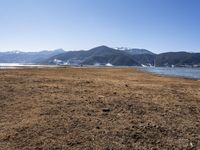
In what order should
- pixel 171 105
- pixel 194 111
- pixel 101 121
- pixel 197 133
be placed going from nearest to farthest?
pixel 197 133
pixel 101 121
pixel 194 111
pixel 171 105

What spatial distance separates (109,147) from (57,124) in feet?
9.55

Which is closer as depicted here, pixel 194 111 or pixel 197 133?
pixel 197 133

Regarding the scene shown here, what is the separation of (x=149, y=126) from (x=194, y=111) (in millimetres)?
4495

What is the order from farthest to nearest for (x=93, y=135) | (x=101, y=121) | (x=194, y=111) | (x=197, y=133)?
(x=194, y=111) → (x=101, y=121) → (x=197, y=133) → (x=93, y=135)

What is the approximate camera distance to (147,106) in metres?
16.2

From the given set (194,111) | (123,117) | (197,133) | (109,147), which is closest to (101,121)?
(123,117)

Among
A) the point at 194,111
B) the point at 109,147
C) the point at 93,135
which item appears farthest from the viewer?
the point at 194,111

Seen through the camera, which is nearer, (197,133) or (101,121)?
(197,133)

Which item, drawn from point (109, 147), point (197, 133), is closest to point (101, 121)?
point (109, 147)

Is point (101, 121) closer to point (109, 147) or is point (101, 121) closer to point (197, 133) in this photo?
point (109, 147)

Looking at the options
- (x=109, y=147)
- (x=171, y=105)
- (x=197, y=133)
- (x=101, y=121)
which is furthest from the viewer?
(x=171, y=105)

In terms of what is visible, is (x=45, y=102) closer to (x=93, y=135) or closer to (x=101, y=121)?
(x=101, y=121)

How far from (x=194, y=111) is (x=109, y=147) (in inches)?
288

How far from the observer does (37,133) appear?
37.0 feet
